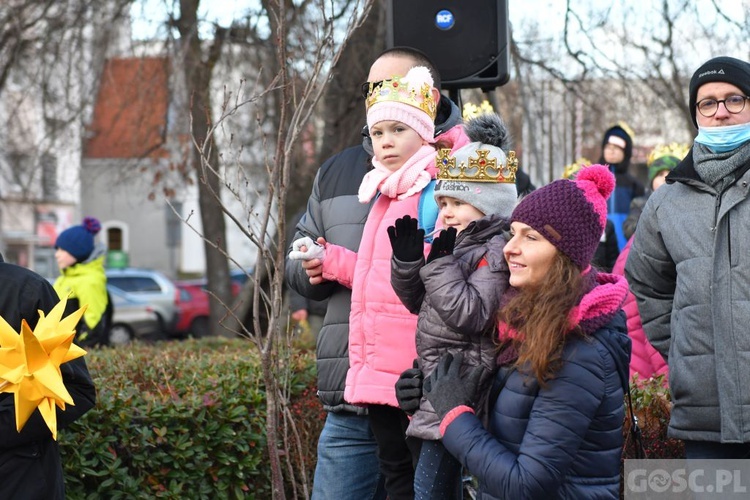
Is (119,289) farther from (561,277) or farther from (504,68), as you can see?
(561,277)

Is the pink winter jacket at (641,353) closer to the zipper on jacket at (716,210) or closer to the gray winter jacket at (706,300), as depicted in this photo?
the gray winter jacket at (706,300)

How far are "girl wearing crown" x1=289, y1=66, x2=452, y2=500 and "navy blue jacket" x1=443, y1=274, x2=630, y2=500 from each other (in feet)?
1.91

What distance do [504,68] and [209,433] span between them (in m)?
2.56

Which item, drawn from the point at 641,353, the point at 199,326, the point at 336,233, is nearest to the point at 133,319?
the point at 199,326

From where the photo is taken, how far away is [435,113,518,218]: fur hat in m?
3.13

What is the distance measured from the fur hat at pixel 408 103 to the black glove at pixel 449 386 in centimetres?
92

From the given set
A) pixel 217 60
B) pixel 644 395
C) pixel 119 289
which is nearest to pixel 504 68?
pixel 644 395

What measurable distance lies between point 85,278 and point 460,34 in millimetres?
3531

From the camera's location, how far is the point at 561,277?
2.74 meters

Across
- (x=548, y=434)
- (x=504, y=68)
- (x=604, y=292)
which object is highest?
(x=504, y=68)

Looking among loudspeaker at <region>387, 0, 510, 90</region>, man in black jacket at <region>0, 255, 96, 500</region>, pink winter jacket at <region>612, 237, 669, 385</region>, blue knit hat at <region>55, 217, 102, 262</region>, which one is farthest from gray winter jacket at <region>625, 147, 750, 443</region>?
blue knit hat at <region>55, 217, 102, 262</region>

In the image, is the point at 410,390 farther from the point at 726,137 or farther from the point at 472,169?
the point at 726,137

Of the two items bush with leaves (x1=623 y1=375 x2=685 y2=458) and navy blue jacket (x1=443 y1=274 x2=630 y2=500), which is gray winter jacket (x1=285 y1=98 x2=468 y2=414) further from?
bush with leaves (x1=623 y1=375 x2=685 y2=458)

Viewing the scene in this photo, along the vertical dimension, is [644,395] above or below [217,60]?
below
